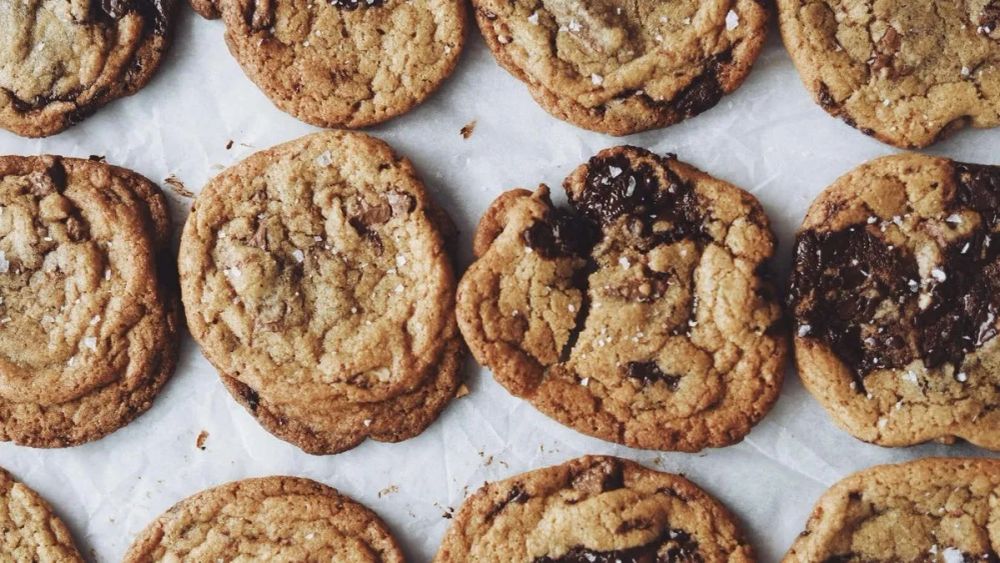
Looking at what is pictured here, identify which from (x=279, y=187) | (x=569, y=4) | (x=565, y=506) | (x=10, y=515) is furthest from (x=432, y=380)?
(x=10, y=515)

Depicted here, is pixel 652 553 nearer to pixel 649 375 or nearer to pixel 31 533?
pixel 649 375

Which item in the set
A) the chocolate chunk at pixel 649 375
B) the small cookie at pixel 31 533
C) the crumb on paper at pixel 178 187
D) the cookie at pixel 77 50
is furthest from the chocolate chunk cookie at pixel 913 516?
the cookie at pixel 77 50

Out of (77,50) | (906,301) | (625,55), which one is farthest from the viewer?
(77,50)

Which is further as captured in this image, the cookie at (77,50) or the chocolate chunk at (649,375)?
the cookie at (77,50)

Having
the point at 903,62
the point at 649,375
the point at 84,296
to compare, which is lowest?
the point at 649,375

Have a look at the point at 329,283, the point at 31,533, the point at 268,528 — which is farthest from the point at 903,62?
the point at 31,533

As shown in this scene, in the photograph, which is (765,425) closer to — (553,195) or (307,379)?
(553,195)

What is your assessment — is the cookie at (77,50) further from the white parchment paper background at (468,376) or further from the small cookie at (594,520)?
the small cookie at (594,520)
